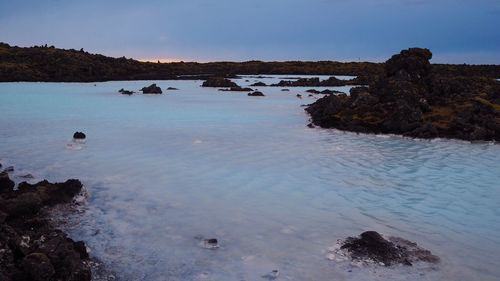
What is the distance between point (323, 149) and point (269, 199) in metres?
5.80

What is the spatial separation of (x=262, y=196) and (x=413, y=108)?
11855 mm

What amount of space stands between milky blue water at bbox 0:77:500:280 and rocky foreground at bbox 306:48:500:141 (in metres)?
1.09

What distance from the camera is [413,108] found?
19.4 metres

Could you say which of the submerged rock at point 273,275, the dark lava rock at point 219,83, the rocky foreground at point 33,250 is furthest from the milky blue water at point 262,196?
the dark lava rock at point 219,83

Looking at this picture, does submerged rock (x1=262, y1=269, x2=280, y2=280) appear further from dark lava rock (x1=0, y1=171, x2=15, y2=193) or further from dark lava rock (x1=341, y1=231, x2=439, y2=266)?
dark lava rock (x1=0, y1=171, x2=15, y2=193)

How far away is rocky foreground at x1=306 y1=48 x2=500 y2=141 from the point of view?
18.0m

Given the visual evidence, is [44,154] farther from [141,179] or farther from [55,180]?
A: [141,179]

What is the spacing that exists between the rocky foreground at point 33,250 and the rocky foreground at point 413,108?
545 inches

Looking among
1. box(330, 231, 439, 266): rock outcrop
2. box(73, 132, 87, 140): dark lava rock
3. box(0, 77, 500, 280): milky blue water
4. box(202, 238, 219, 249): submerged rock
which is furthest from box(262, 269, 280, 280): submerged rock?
box(73, 132, 87, 140): dark lava rock

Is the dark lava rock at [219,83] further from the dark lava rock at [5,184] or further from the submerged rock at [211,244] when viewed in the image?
the submerged rock at [211,244]

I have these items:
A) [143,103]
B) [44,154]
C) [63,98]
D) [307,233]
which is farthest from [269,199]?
[63,98]

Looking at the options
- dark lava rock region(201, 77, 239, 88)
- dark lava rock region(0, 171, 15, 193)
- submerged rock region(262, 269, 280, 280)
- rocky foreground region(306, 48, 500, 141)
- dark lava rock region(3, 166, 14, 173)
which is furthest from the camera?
dark lava rock region(201, 77, 239, 88)

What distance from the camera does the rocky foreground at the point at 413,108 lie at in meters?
18.0

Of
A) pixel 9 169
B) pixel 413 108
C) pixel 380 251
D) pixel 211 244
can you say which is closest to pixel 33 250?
pixel 211 244
